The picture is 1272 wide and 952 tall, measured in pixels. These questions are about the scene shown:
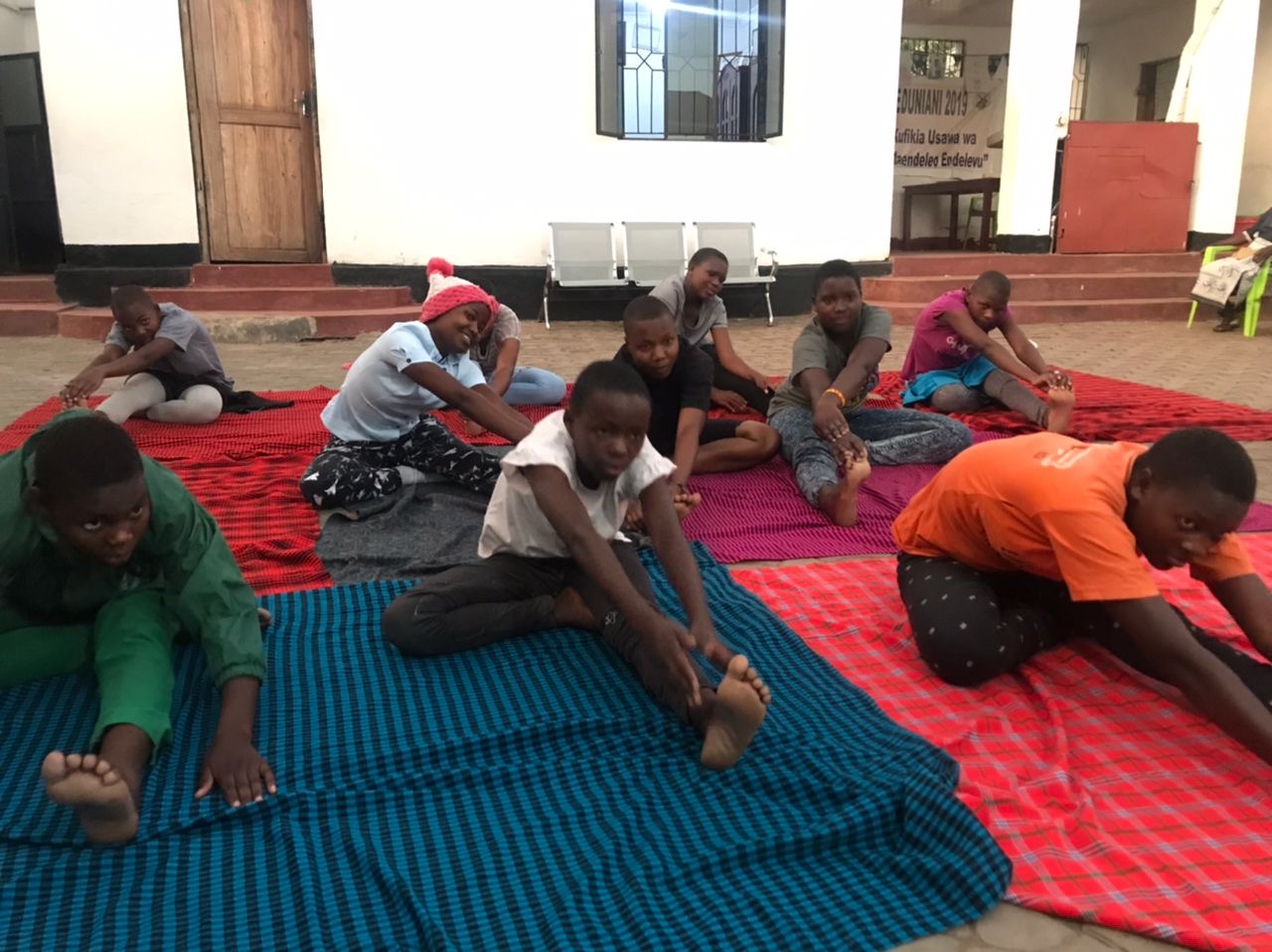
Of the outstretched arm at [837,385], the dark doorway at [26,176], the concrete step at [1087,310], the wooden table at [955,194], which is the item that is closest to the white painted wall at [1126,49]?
the wooden table at [955,194]

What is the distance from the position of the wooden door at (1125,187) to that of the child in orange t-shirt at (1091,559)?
9089 mm

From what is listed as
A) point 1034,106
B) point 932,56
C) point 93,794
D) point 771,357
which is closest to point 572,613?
point 93,794

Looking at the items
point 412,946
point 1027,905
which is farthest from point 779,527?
point 412,946

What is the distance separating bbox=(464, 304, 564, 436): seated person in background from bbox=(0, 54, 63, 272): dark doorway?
754 centimetres

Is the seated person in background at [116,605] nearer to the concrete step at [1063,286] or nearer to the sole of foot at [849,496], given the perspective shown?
the sole of foot at [849,496]

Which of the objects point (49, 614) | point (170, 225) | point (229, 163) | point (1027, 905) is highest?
point (229, 163)

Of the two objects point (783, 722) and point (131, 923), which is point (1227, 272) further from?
point (131, 923)

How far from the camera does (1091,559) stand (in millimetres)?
1885

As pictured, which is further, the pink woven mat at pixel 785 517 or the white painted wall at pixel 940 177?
the white painted wall at pixel 940 177

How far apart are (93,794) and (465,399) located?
2012 millimetres

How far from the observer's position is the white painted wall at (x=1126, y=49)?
12.4m

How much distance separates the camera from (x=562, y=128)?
895 cm

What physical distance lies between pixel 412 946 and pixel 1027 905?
3.16ft

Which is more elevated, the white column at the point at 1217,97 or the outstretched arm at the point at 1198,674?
the white column at the point at 1217,97
